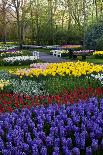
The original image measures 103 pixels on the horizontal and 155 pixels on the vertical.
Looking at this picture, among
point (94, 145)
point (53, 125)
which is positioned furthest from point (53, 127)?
point (94, 145)

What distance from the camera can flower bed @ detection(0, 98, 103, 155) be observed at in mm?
5090

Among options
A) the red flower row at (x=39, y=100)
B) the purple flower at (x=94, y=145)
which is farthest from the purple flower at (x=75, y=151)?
the red flower row at (x=39, y=100)

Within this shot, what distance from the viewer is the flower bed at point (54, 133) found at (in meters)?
5.09

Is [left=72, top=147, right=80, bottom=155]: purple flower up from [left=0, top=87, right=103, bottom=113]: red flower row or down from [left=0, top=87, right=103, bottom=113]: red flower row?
up

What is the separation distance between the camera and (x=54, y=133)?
18.9 feet

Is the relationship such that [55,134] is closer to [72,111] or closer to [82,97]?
[72,111]

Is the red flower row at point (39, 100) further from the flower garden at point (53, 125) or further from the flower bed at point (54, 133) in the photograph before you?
the flower bed at point (54, 133)

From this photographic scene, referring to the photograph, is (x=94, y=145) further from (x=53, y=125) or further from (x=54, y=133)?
(x=53, y=125)

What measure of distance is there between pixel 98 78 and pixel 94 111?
5.96 meters

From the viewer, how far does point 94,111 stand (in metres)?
6.95

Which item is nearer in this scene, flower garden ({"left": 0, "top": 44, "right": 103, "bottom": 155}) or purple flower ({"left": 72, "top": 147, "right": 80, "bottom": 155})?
purple flower ({"left": 72, "top": 147, "right": 80, "bottom": 155})

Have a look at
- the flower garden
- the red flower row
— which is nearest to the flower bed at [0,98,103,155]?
the flower garden

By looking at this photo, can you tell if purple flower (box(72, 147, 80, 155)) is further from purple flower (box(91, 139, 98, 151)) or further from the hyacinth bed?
purple flower (box(91, 139, 98, 151))

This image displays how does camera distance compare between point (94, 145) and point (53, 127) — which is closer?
point (94, 145)
